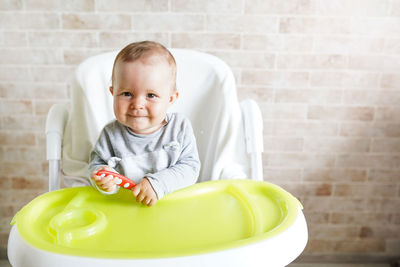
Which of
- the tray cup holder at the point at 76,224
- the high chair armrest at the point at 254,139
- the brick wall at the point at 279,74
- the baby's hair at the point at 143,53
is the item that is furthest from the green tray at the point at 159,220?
the brick wall at the point at 279,74

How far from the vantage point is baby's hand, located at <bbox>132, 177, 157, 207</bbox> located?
3.14ft

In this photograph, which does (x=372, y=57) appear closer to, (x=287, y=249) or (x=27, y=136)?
(x=287, y=249)

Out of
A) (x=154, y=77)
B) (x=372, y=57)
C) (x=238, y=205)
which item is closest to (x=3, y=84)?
(x=154, y=77)

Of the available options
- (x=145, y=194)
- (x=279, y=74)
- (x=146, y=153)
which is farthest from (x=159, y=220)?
(x=279, y=74)

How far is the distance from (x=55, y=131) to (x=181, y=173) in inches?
15.1

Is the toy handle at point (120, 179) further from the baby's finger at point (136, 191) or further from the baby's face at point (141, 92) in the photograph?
the baby's face at point (141, 92)

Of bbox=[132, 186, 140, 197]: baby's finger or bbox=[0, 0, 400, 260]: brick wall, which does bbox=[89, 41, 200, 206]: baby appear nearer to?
bbox=[132, 186, 140, 197]: baby's finger

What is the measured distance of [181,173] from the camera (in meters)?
1.06

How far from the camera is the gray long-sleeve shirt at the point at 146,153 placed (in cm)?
105

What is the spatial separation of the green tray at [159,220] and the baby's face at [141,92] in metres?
0.18

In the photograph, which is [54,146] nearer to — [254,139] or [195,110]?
[195,110]

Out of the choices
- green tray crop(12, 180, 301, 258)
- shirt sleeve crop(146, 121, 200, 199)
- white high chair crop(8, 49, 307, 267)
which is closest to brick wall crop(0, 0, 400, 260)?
white high chair crop(8, 49, 307, 267)

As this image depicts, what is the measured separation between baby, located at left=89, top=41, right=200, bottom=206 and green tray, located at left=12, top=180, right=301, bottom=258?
0.14 ft

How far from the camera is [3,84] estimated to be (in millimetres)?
1788
